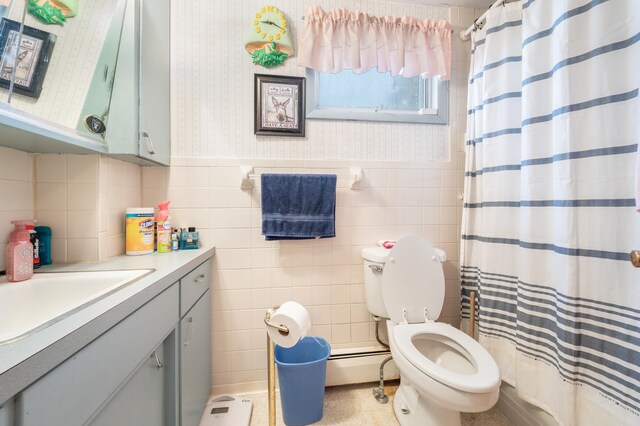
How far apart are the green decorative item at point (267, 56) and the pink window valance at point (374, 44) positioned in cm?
13

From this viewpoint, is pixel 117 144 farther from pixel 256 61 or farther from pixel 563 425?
pixel 563 425

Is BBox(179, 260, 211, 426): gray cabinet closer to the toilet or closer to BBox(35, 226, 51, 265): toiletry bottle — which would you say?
BBox(35, 226, 51, 265): toiletry bottle

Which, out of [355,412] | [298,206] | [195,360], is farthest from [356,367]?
[298,206]

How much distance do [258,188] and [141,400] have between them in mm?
1007

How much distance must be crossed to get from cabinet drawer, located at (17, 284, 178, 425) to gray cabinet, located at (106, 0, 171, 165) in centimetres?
72

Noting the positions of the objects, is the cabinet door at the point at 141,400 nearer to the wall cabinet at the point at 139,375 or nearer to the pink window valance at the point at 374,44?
the wall cabinet at the point at 139,375

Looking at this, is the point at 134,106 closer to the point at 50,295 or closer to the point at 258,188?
the point at 258,188

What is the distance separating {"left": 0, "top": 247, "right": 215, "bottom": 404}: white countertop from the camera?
0.37 m

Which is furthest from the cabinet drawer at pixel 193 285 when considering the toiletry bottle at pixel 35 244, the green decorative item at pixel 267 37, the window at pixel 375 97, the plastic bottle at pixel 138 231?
the green decorative item at pixel 267 37

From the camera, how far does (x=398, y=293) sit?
4.48ft

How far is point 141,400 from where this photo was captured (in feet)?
2.51

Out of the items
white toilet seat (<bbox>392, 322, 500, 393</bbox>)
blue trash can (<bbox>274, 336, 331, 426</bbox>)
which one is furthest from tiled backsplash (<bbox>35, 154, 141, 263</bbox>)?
white toilet seat (<bbox>392, 322, 500, 393</bbox>)

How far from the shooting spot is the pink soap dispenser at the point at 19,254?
840 millimetres

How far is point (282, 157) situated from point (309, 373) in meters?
1.11
